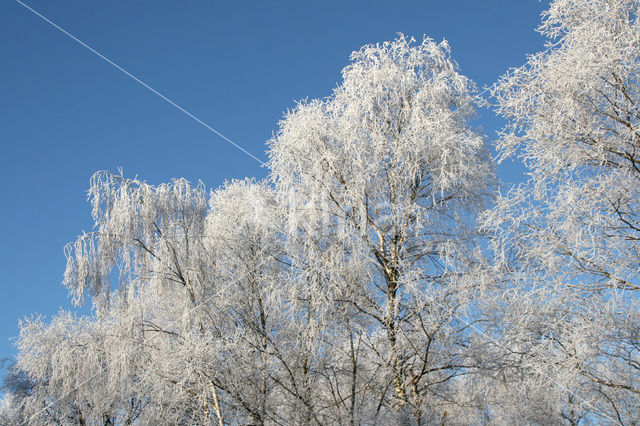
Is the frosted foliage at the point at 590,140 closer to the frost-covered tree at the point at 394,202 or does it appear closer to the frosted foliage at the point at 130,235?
the frost-covered tree at the point at 394,202

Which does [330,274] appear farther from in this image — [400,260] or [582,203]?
[582,203]

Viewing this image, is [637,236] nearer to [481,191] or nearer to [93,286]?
[481,191]

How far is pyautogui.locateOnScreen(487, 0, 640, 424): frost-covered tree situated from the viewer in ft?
22.7

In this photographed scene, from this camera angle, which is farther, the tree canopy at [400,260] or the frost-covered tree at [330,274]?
the frost-covered tree at [330,274]

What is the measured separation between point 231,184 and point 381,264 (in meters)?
5.36

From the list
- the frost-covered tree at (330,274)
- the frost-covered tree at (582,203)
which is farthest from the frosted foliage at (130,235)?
the frost-covered tree at (582,203)

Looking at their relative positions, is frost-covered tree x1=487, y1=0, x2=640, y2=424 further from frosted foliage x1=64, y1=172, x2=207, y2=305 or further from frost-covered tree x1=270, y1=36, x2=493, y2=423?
frosted foliage x1=64, y1=172, x2=207, y2=305

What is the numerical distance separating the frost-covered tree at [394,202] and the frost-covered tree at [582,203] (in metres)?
1.07

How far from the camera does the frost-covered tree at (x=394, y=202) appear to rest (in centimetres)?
829

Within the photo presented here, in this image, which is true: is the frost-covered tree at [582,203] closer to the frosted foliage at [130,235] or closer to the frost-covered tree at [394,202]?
the frost-covered tree at [394,202]

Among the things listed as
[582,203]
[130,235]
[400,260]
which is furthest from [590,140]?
[130,235]

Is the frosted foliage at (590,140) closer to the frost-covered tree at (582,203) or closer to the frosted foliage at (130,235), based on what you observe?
the frost-covered tree at (582,203)

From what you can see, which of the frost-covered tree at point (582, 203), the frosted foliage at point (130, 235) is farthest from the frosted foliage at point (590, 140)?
the frosted foliage at point (130, 235)

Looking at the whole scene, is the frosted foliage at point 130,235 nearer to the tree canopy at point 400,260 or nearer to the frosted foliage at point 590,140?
the tree canopy at point 400,260
